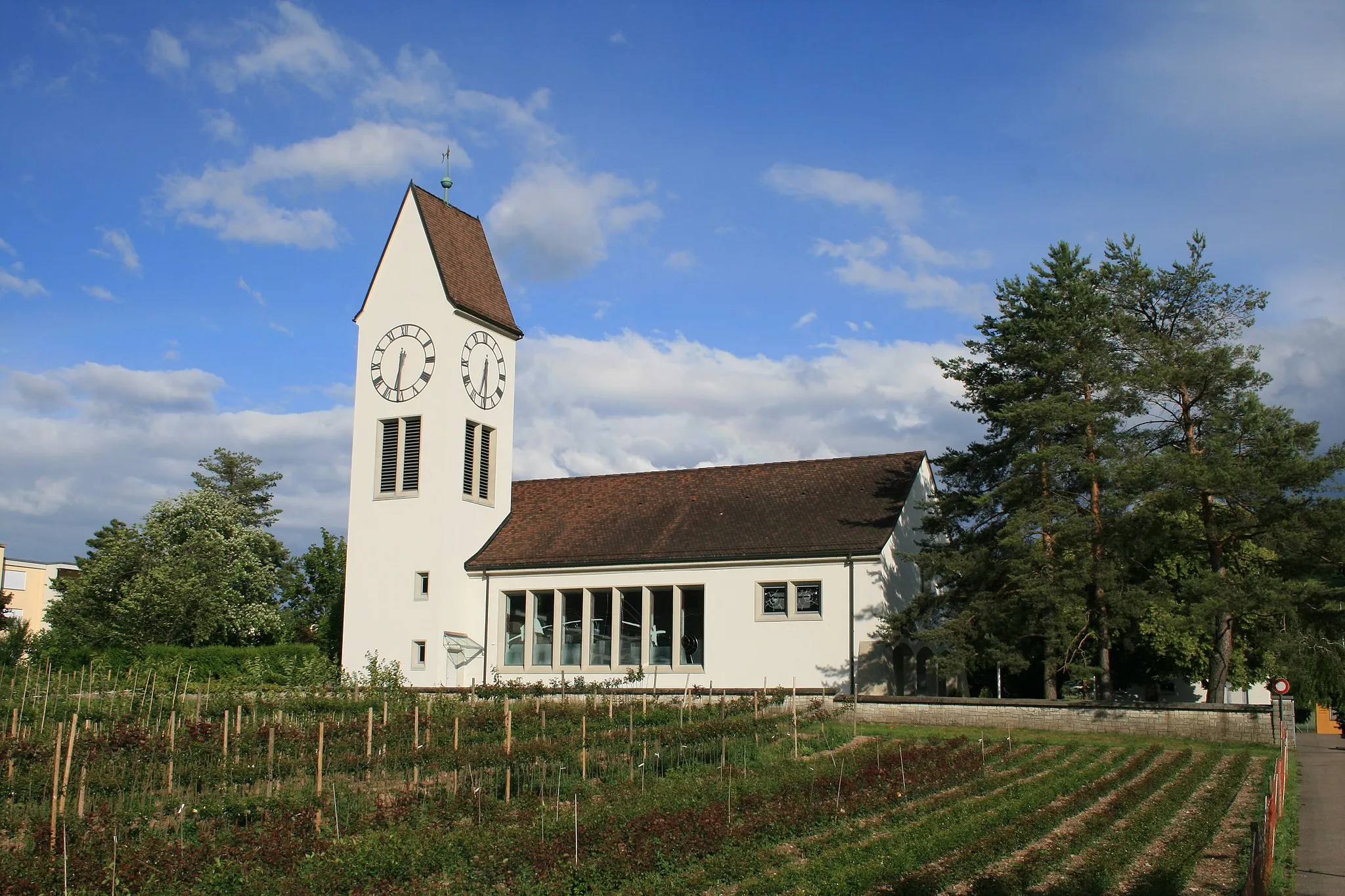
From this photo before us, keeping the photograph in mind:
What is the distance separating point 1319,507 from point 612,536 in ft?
62.6

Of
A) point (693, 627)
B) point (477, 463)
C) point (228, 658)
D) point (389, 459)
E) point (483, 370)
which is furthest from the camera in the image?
point (228, 658)

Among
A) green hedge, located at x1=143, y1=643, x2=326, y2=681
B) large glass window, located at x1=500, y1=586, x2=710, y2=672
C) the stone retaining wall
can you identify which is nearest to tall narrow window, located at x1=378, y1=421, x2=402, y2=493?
large glass window, located at x1=500, y1=586, x2=710, y2=672

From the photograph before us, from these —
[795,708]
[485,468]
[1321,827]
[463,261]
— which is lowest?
[1321,827]

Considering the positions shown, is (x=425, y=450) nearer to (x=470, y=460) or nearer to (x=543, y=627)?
(x=470, y=460)

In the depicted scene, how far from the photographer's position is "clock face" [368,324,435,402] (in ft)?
123

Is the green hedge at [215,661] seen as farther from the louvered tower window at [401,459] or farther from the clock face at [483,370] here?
the clock face at [483,370]

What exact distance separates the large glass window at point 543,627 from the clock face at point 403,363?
7348mm

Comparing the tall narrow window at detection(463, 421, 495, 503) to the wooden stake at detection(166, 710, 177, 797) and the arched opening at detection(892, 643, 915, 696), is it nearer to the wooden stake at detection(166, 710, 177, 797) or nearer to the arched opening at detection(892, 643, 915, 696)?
the arched opening at detection(892, 643, 915, 696)

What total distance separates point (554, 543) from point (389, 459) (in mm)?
5786

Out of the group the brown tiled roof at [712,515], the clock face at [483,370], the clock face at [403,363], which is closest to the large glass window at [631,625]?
the brown tiled roof at [712,515]

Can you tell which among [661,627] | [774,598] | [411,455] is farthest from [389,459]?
[774,598]

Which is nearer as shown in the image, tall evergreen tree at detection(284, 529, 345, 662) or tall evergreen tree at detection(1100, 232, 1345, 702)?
tall evergreen tree at detection(1100, 232, 1345, 702)

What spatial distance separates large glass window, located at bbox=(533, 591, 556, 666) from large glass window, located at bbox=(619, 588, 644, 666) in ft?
7.17

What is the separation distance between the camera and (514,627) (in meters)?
37.0
